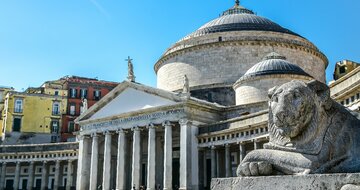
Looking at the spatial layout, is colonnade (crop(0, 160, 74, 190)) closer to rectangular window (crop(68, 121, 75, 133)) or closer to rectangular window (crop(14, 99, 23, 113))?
rectangular window (crop(14, 99, 23, 113))

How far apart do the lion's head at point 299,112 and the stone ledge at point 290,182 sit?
1.47 ft

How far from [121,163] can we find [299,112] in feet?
97.5

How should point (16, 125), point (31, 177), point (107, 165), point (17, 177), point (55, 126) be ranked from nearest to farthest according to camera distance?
point (107, 165) < point (17, 177) < point (31, 177) < point (16, 125) < point (55, 126)

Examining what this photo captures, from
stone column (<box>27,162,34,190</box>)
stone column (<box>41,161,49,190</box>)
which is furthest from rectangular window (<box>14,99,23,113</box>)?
stone column (<box>41,161,49,190</box>)

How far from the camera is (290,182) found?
15.3ft

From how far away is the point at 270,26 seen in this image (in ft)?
131

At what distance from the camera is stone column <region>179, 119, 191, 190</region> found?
29922 mm

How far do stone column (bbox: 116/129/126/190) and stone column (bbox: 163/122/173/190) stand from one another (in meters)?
4.36

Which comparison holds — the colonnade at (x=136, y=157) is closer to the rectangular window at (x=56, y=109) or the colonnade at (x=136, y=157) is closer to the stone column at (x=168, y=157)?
the stone column at (x=168, y=157)

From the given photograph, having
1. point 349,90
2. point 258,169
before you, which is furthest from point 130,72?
point 258,169

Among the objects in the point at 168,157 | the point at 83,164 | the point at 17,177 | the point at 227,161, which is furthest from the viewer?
the point at 17,177

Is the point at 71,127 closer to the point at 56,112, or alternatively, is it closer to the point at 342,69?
the point at 56,112

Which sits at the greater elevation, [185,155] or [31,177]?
[185,155]

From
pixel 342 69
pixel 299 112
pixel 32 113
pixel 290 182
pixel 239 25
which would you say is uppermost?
pixel 239 25
